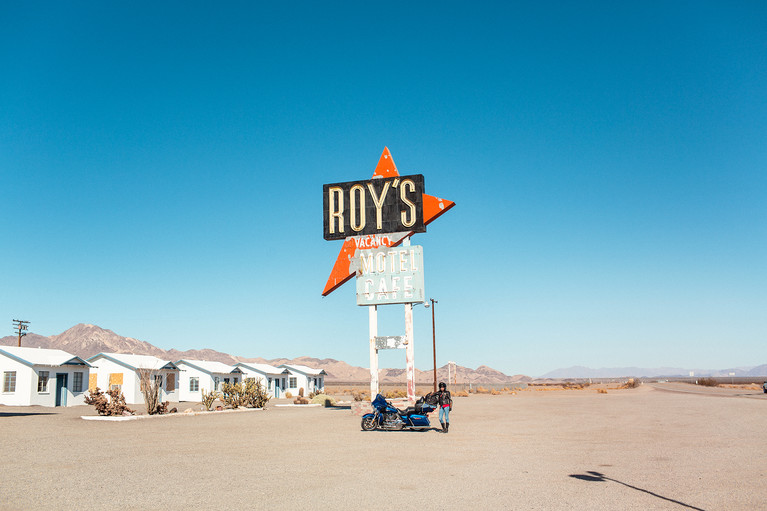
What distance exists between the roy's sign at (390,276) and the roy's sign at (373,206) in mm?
1540

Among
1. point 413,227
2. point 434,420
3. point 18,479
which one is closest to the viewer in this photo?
point 18,479

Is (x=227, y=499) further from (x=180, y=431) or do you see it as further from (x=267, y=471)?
(x=180, y=431)

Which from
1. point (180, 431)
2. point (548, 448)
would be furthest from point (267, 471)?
point (180, 431)

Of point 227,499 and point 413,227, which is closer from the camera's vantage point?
point 227,499

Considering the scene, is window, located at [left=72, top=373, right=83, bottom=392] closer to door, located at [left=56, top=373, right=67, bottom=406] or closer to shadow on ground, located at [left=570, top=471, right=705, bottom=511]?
door, located at [left=56, top=373, right=67, bottom=406]

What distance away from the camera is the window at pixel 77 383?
46.4 meters

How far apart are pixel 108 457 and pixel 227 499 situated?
664cm

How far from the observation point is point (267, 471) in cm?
1220

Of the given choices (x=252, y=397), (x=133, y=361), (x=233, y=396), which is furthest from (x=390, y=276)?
(x=133, y=361)

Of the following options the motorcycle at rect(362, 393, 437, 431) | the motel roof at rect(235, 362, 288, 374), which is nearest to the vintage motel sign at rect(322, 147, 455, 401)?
the motorcycle at rect(362, 393, 437, 431)

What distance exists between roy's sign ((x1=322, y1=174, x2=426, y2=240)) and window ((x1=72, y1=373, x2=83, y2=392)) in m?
28.2

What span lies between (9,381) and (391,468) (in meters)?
41.2

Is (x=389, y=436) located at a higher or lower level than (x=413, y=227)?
lower

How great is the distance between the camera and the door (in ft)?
147
